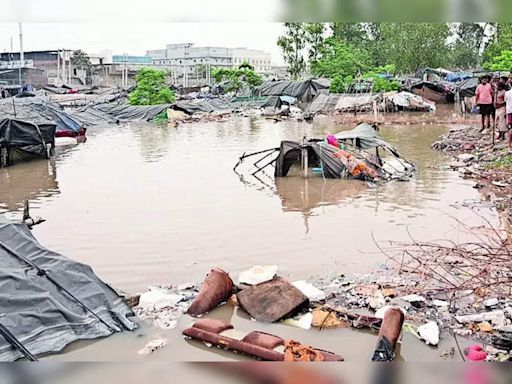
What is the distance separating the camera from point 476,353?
445cm

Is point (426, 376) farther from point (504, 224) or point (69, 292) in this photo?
point (504, 224)

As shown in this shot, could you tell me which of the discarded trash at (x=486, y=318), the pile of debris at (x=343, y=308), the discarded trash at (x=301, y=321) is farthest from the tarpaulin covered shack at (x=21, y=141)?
the discarded trash at (x=486, y=318)

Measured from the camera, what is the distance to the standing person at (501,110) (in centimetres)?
1380

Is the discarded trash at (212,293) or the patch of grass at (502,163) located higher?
the patch of grass at (502,163)

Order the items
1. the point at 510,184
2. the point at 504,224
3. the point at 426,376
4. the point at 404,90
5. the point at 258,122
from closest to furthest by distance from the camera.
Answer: the point at 426,376, the point at 504,224, the point at 510,184, the point at 258,122, the point at 404,90

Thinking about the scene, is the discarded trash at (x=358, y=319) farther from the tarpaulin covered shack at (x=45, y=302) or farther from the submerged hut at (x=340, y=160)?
the submerged hut at (x=340, y=160)

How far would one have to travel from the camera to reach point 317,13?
42.8 inches

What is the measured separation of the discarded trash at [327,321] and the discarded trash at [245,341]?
0.57m

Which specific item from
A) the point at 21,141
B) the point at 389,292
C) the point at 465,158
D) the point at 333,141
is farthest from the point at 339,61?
the point at 389,292

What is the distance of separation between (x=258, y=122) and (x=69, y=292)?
2442cm

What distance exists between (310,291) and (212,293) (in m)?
1.03

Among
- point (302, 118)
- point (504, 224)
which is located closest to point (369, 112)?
point (302, 118)

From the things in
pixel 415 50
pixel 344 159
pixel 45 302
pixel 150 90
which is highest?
pixel 415 50

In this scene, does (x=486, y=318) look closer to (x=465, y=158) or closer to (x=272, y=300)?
(x=272, y=300)
